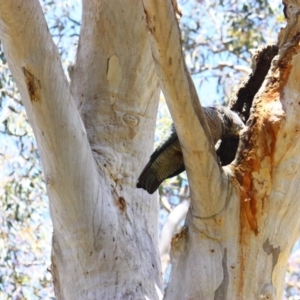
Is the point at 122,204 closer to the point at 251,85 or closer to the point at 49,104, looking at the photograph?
the point at 49,104

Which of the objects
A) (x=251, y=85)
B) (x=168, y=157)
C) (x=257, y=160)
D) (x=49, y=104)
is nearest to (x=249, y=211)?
(x=257, y=160)

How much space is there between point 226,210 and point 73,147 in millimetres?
551

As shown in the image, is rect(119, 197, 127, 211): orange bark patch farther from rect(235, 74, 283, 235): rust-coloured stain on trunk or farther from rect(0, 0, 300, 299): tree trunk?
rect(235, 74, 283, 235): rust-coloured stain on trunk

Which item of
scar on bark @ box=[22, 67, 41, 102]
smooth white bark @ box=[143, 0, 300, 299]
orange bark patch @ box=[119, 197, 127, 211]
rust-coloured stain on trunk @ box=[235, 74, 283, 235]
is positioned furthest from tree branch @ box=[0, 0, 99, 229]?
rust-coloured stain on trunk @ box=[235, 74, 283, 235]

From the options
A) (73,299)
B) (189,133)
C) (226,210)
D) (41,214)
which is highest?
(41,214)

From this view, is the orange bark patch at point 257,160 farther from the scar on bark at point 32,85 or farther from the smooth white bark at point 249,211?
the scar on bark at point 32,85

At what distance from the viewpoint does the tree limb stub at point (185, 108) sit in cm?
173

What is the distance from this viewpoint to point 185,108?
1.80 meters

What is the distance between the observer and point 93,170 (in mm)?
2248

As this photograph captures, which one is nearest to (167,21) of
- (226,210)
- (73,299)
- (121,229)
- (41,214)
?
(226,210)

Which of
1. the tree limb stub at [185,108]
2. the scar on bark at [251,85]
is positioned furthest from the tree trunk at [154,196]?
the scar on bark at [251,85]

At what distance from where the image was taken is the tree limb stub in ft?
5.68

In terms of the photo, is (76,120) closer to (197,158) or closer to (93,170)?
(93,170)

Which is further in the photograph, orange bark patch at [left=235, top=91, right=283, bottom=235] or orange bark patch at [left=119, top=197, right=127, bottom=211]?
orange bark patch at [left=119, top=197, right=127, bottom=211]
